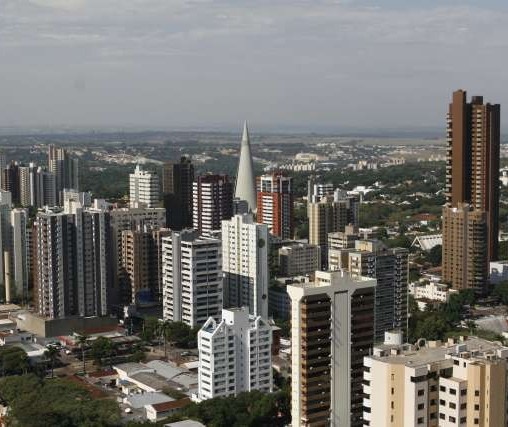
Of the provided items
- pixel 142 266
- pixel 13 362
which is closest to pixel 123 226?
pixel 142 266

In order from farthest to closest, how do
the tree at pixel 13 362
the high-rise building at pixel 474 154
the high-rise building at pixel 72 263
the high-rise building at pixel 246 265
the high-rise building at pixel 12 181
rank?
the high-rise building at pixel 12 181 < the high-rise building at pixel 474 154 < the high-rise building at pixel 72 263 < the high-rise building at pixel 246 265 < the tree at pixel 13 362

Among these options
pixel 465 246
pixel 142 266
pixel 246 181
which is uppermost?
pixel 246 181

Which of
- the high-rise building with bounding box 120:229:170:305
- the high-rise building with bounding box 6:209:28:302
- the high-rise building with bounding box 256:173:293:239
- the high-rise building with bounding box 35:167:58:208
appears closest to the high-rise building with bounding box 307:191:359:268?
the high-rise building with bounding box 256:173:293:239

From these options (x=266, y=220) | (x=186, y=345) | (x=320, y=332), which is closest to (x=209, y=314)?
(x=186, y=345)

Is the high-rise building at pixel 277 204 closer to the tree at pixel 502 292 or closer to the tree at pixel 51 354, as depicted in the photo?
the tree at pixel 502 292

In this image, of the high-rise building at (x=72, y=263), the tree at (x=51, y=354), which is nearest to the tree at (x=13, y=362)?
the tree at (x=51, y=354)

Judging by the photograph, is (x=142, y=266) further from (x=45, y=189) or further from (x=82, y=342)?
(x=45, y=189)

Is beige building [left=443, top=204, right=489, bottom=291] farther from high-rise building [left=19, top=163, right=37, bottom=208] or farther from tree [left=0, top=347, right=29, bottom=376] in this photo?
high-rise building [left=19, top=163, right=37, bottom=208]
